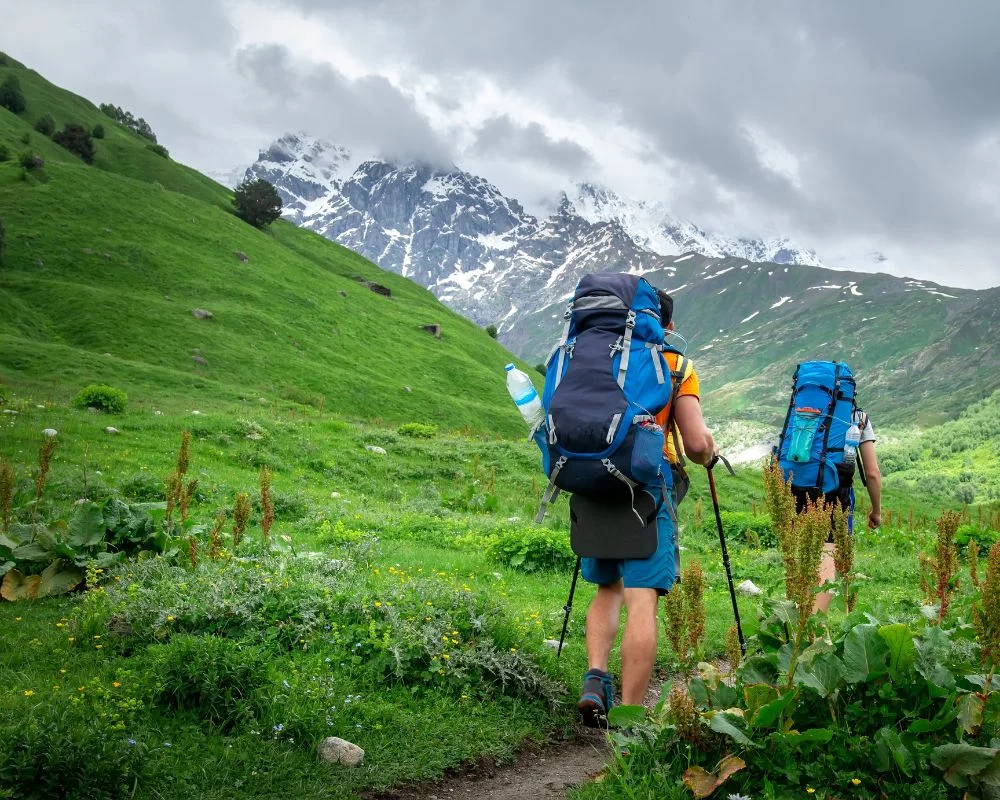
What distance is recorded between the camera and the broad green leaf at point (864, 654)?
3.91 metres

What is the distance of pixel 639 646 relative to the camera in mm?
4957

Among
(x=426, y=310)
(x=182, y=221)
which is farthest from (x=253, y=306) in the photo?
(x=426, y=310)

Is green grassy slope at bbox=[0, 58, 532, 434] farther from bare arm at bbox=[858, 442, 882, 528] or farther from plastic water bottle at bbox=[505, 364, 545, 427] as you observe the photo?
bare arm at bbox=[858, 442, 882, 528]

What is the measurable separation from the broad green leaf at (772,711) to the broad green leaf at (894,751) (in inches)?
16.5

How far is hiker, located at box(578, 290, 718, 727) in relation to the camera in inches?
195

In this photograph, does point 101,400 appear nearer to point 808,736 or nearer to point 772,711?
point 772,711

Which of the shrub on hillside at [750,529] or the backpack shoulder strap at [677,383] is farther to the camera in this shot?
the shrub on hillside at [750,529]

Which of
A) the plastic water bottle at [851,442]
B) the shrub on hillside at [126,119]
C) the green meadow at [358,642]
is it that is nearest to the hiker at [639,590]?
the green meadow at [358,642]

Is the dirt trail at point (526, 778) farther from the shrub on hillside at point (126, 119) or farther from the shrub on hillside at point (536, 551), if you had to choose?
the shrub on hillside at point (126, 119)

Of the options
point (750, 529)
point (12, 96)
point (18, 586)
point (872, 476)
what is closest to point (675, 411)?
point (872, 476)

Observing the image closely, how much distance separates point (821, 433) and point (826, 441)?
0.10m

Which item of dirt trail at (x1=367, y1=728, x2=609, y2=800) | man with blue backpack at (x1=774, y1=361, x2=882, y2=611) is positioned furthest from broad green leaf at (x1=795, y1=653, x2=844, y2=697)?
man with blue backpack at (x1=774, y1=361, x2=882, y2=611)

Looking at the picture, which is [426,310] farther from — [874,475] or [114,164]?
[874,475]

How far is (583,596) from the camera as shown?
31.2 ft
